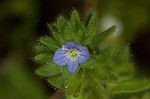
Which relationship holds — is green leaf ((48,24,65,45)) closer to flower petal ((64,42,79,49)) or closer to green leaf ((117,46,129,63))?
flower petal ((64,42,79,49))

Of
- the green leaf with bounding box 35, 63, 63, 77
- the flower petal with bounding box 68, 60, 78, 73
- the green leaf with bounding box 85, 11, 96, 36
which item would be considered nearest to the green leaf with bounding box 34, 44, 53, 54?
the green leaf with bounding box 35, 63, 63, 77

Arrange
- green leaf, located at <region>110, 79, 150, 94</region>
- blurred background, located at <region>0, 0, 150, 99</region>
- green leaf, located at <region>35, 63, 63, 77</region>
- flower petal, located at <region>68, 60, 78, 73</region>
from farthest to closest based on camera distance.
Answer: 1. blurred background, located at <region>0, 0, 150, 99</region>
2. green leaf, located at <region>110, 79, 150, 94</region>
3. green leaf, located at <region>35, 63, 63, 77</region>
4. flower petal, located at <region>68, 60, 78, 73</region>

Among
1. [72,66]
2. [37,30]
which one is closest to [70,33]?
[72,66]

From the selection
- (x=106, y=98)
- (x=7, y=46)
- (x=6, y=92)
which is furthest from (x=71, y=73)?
(x=7, y=46)

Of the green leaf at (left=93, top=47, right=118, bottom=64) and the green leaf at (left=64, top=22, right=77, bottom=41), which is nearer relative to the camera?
the green leaf at (left=64, top=22, right=77, bottom=41)

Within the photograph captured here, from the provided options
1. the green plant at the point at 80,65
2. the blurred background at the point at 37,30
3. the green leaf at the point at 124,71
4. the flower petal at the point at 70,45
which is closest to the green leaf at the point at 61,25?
the green plant at the point at 80,65

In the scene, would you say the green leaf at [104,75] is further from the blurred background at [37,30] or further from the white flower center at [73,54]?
the blurred background at [37,30]
